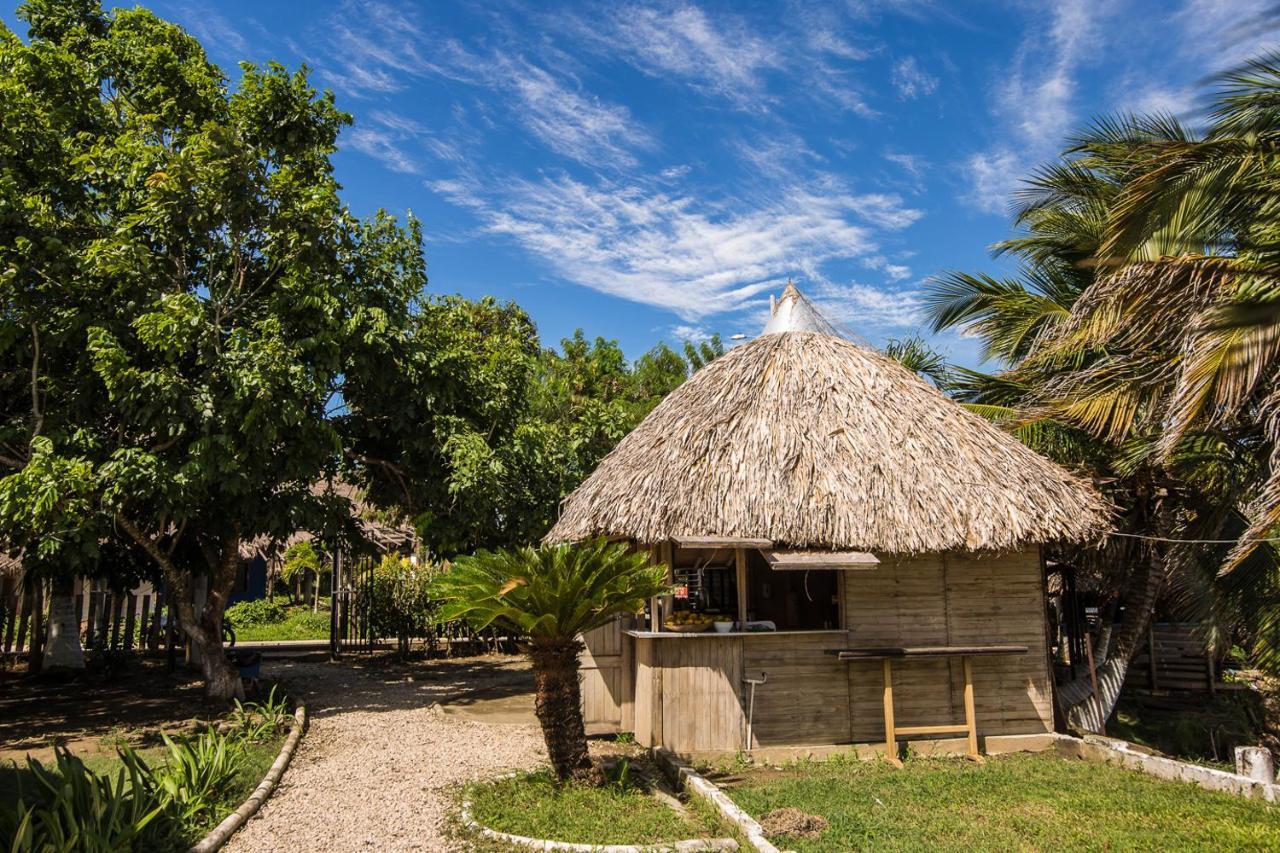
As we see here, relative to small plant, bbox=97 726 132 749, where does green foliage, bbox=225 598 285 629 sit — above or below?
above

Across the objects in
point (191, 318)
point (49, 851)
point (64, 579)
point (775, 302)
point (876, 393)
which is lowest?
point (49, 851)

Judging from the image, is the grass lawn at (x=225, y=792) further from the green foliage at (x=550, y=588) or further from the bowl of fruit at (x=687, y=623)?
the bowl of fruit at (x=687, y=623)

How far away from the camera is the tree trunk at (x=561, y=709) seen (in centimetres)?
748

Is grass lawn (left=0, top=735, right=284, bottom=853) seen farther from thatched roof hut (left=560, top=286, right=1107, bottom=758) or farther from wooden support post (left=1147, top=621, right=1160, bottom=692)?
wooden support post (left=1147, top=621, right=1160, bottom=692)

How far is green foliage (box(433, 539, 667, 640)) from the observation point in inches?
284

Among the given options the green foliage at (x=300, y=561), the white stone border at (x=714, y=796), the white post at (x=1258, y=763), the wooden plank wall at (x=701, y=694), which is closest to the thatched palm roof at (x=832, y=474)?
the wooden plank wall at (x=701, y=694)

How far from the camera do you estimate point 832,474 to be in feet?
32.1

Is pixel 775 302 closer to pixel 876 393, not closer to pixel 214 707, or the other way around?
pixel 876 393

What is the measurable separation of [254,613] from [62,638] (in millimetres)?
10138

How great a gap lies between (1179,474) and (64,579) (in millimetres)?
16296

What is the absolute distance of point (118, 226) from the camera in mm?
10547

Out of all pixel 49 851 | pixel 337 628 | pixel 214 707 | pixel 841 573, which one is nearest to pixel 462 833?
pixel 49 851

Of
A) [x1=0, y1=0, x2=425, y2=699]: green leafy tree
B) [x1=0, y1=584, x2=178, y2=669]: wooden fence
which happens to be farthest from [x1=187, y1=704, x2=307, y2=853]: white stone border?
[x1=0, y1=584, x2=178, y2=669]: wooden fence

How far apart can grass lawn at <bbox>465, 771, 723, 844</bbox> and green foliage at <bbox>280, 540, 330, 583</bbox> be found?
748 inches
